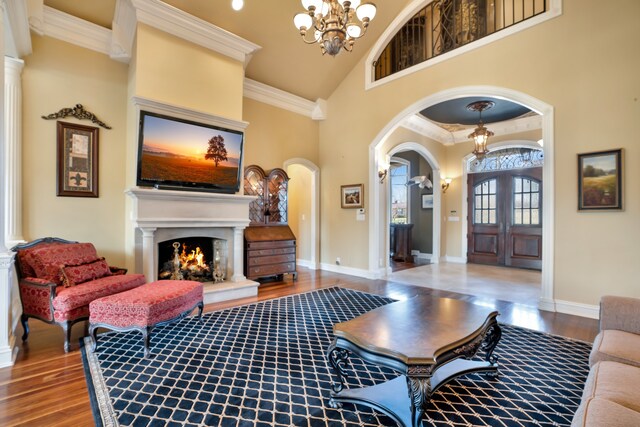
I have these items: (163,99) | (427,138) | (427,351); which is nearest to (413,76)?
(427,138)

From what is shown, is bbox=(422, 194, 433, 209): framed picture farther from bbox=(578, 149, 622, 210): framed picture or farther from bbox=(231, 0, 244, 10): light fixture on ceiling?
bbox=(231, 0, 244, 10): light fixture on ceiling

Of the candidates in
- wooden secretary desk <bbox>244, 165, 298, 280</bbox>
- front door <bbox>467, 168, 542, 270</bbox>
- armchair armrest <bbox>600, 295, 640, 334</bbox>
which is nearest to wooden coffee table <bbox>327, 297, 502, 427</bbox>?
armchair armrest <bbox>600, 295, 640, 334</bbox>

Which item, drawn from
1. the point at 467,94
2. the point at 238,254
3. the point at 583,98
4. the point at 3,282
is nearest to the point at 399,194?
the point at 467,94

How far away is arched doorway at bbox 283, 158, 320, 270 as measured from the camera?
7.32m

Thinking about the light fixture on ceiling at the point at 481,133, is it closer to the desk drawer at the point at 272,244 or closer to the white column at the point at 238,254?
the desk drawer at the point at 272,244

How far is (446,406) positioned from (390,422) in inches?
17.3

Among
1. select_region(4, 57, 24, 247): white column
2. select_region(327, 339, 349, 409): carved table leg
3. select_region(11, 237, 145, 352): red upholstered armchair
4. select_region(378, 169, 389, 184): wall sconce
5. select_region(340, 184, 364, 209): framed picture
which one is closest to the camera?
select_region(327, 339, 349, 409): carved table leg

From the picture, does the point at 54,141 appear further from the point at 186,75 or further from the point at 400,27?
the point at 400,27

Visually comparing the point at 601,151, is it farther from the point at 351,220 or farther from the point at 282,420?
the point at 282,420

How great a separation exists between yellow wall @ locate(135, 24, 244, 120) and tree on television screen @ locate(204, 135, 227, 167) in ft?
1.33

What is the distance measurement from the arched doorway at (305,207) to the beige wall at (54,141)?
3.22m

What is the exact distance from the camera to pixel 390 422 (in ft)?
6.31

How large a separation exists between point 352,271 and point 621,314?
4.71m

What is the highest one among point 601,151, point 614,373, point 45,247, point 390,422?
point 601,151
